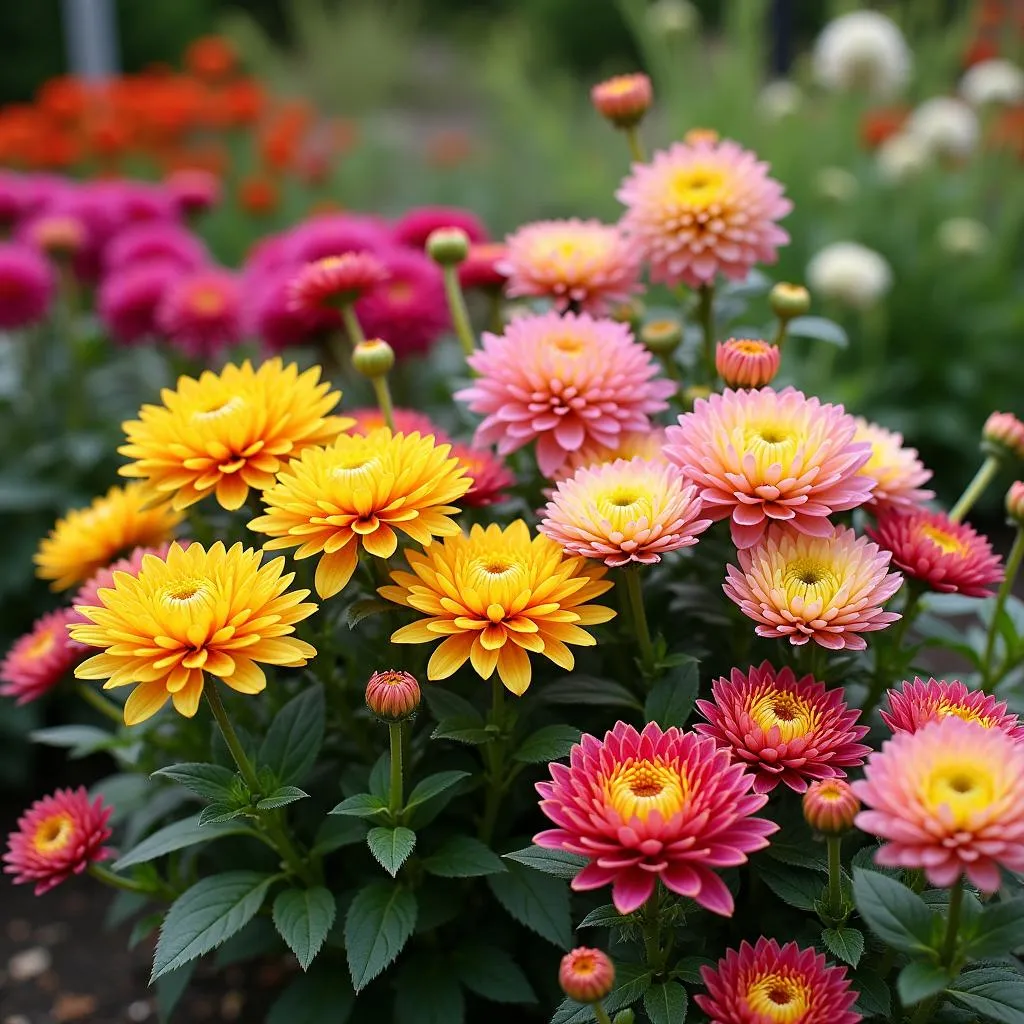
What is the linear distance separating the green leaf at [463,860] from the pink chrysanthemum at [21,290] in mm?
1898

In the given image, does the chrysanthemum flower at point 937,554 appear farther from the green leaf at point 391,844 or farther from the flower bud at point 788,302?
the green leaf at point 391,844

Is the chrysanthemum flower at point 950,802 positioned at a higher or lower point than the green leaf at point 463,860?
higher

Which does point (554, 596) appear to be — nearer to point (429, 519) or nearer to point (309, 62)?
point (429, 519)

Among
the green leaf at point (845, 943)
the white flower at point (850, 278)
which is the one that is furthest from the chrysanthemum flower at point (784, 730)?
the white flower at point (850, 278)

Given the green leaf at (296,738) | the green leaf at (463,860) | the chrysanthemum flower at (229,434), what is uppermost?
the chrysanthemum flower at (229,434)

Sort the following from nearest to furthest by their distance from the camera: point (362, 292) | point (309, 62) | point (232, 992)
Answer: point (362, 292), point (232, 992), point (309, 62)

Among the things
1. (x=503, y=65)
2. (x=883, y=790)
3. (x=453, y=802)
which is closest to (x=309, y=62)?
(x=503, y=65)

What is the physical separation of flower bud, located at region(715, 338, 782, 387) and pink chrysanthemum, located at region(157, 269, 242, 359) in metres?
1.43

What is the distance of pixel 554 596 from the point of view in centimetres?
126

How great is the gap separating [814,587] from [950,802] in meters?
0.31

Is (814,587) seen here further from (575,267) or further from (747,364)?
(575,267)

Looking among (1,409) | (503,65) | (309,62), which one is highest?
(503,65)

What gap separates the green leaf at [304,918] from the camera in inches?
50.1

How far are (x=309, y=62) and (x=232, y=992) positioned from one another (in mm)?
6759
